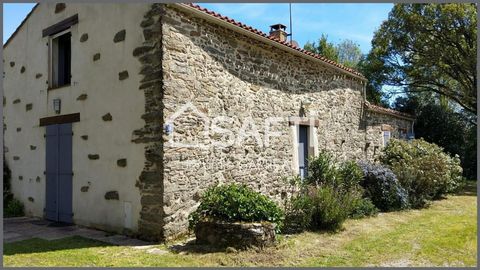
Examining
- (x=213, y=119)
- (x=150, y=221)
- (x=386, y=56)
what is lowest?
(x=150, y=221)

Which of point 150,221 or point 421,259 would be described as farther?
point 150,221

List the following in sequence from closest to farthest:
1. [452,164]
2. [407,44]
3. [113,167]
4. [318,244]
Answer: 1. [318,244]
2. [113,167]
3. [452,164]
4. [407,44]

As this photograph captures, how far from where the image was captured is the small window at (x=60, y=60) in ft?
31.9

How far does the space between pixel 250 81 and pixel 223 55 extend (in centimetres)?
103

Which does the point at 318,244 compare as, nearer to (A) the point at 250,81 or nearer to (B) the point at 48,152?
(A) the point at 250,81

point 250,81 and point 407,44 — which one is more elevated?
point 407,44

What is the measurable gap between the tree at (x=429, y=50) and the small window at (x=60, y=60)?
1478 cm

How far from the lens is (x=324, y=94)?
38.7 feet

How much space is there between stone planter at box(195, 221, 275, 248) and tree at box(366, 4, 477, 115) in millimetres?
14889

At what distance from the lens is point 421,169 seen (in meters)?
12.1

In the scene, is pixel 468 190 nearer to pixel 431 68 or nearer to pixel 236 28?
pixel 431 68

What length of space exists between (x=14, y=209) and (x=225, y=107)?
6.51 metres

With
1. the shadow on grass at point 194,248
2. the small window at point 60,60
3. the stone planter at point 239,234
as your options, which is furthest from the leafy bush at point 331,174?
the small window at point 60,60

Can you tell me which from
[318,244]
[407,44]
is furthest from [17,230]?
[407,44]
